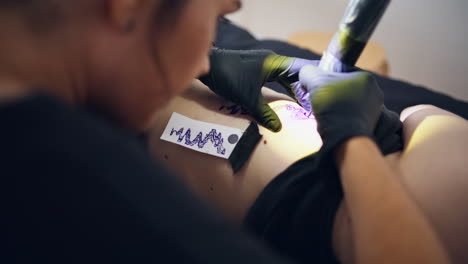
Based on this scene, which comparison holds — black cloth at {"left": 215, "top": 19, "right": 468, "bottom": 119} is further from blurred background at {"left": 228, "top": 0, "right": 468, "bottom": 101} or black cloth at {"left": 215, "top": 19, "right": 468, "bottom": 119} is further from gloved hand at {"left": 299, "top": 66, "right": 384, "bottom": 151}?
blurred background at {"left": 228, "top": 0, "right": 468, "bottom": 101}

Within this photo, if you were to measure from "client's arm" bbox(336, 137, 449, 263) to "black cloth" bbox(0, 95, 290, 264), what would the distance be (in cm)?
31

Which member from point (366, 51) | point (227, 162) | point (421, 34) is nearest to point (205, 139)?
point (227, 162)

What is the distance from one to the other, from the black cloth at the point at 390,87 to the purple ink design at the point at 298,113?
1.01 ft

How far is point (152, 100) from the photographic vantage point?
19.9 inches

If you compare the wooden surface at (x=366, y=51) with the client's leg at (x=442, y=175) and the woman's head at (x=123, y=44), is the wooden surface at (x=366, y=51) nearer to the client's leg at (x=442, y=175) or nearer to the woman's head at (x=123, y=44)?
the client's leg at (x=442, y=175)

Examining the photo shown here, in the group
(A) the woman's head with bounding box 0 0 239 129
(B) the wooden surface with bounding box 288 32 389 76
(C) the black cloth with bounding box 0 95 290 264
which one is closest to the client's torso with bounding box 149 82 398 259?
(A) the woman's head with bounding box 0 0 239 129

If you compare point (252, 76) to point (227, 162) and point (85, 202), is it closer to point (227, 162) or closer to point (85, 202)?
point (227, 162)

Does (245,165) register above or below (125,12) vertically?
below

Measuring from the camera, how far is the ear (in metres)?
0.39

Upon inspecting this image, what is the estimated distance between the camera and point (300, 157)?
78 cm

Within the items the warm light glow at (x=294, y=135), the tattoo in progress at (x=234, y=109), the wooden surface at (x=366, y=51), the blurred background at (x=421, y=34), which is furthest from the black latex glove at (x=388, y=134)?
the blurred background at (x=421, y=34)

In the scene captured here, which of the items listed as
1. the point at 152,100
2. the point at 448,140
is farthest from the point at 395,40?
the point at 152,100

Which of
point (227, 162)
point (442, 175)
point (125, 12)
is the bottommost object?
point (227, 162)

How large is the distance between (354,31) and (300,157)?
0.92 feet
